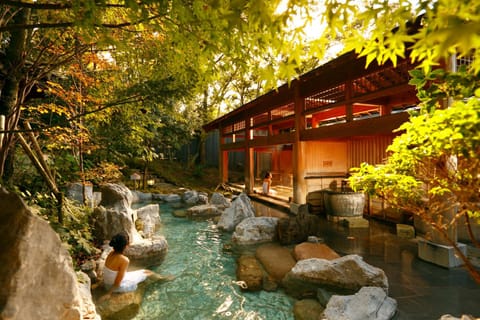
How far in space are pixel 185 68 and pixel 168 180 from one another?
16.3 m

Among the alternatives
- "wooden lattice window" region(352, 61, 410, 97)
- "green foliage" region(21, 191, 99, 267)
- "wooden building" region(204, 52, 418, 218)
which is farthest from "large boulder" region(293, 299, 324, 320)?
"wooden lattice window" region(352, 61, 410, 97)

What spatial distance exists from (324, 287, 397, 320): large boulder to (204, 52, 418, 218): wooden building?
3.98 meters

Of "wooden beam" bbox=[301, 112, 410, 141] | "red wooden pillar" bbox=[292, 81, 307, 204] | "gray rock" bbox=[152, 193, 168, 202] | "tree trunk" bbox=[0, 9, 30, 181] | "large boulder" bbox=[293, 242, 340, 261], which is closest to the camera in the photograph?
"tree trunk" bbox=[0, 9, 30, 181]

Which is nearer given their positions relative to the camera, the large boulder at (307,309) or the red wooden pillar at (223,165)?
the large boulder at (307,309)

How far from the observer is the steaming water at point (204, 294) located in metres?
4.12

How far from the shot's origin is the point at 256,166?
2298cm

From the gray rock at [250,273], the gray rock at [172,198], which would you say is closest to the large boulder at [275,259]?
the gray rock at [250,273]

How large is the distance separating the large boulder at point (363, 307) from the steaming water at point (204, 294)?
26.8 inches

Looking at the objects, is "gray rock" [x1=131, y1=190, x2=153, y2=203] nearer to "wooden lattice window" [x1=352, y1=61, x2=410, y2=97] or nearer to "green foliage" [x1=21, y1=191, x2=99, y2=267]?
"green foliage" [x1=21, y1=191, x2=99, y2=267]

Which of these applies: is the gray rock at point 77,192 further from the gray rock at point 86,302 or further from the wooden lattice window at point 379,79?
the wooden lattice window at point 379,79

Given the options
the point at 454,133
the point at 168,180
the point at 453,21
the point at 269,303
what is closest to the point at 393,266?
the point at 269,303

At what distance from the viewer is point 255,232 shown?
7.71 meters

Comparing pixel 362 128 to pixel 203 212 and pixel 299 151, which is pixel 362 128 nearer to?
pixel 299 151

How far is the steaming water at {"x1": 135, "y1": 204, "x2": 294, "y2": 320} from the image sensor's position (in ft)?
13.5
